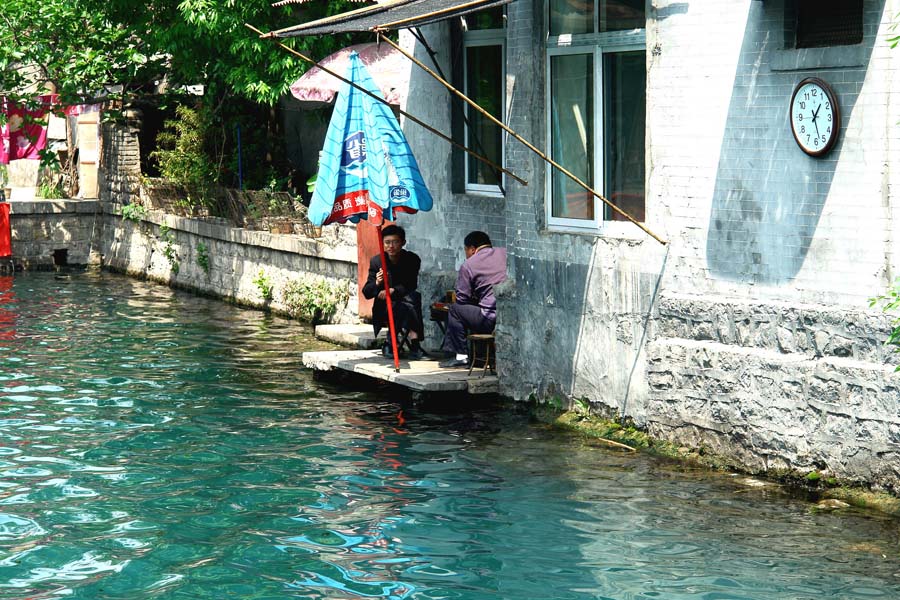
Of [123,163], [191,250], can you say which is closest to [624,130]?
[191,250]

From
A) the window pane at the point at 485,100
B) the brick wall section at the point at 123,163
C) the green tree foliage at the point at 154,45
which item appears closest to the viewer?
the window pane at the point at 485,100

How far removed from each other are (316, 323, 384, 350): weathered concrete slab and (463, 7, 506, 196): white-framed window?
2.03 m

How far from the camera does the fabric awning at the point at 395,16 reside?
435 inches

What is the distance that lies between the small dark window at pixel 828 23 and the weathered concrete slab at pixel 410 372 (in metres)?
4.76

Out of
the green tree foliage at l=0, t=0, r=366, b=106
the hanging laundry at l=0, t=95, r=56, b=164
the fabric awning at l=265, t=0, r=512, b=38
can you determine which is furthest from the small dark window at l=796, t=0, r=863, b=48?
the hanging laundry at l=0, t=95, r=56, b=164

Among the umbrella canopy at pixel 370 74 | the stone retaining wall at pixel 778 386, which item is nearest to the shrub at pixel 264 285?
the umbrella canopy at pixel 370 74

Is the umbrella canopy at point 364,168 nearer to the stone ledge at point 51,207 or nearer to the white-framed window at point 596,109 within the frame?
the white-framed window at point 596,109

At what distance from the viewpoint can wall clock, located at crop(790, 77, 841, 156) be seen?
935 cm

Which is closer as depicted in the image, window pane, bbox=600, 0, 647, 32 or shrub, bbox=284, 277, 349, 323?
window pane, bbox=600, 0, 647, 32

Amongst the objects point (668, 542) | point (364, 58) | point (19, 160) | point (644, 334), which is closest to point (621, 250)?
point (644, 334)

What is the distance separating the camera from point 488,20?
14.9 metres

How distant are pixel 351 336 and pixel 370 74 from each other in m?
3.24

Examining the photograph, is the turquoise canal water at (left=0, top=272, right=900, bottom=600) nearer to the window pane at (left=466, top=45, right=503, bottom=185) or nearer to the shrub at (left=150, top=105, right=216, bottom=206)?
the window pane at (left=466, top=45, right=503, bottom=185)

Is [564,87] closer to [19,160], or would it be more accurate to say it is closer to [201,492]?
[201,492]
